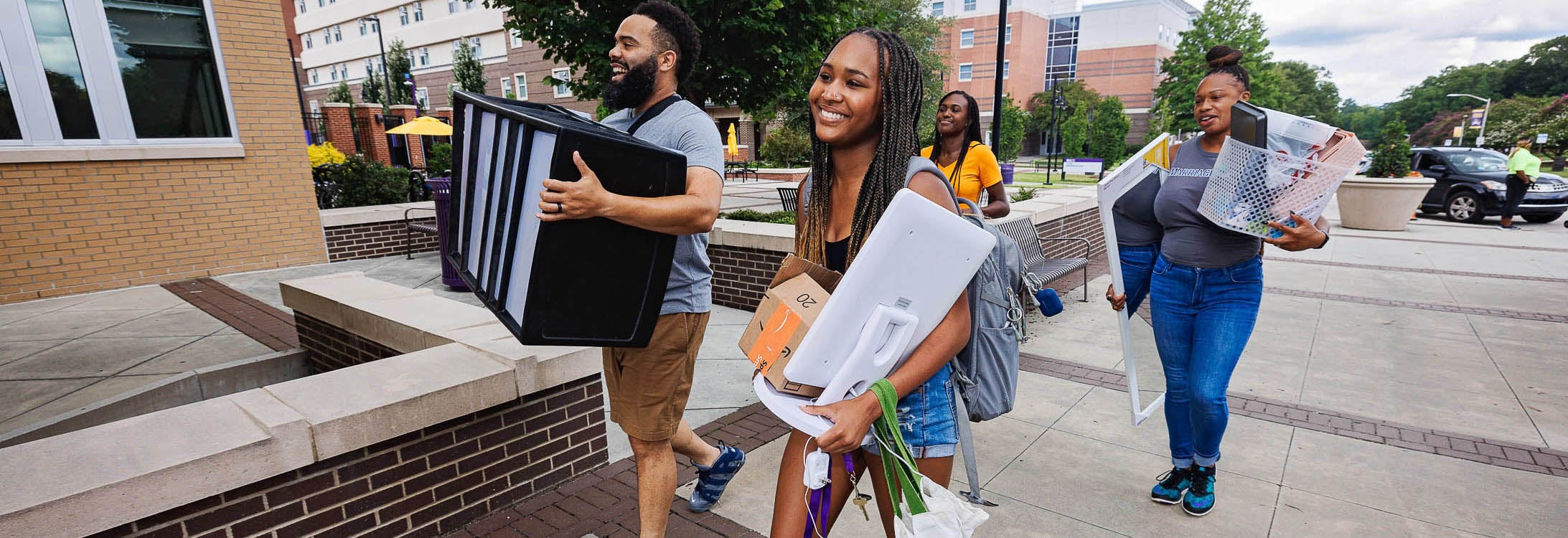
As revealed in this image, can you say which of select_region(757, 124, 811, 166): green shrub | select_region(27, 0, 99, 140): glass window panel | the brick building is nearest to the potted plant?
select_region(27, 0, 99, 140): glass window panel

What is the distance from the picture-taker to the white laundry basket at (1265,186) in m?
2.37

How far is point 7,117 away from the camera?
6.58 m

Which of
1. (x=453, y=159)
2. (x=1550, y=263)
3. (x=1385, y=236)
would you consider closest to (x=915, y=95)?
(x=453, y=159)

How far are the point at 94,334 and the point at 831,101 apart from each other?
22.4ft

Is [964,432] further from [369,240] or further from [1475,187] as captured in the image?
[1475,187]

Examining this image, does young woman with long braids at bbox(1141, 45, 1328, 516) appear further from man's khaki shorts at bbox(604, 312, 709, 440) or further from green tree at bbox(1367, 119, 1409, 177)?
green tree at bbox(1367, 119, 1409, 177)

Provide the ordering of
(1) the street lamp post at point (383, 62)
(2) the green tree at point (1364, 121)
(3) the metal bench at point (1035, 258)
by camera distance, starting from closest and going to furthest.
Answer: (3) the metal bench at point (1035, 258) → (1) the street lamp post at point (383, 62) → (2) the green tree at point (1364, 121)

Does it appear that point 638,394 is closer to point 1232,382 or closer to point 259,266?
point 1232,382

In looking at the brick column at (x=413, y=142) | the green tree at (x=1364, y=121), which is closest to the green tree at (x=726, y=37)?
the brick column at (x=413, y=142)

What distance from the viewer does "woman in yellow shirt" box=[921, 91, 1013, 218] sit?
4.62 metres

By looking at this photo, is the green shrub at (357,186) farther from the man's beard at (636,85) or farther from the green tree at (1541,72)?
the green tree at (1541,72)

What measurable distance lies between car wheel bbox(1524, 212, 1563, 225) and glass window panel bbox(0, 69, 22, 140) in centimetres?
2352

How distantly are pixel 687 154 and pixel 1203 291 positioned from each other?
2162 mm

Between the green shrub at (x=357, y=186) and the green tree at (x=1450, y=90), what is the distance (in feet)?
314
